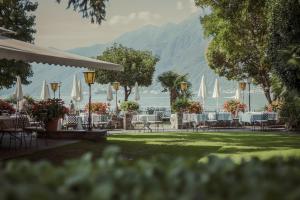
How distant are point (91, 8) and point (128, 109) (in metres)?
11.3

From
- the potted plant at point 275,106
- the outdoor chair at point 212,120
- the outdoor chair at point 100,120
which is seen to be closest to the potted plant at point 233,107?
the outdoor chair at point 212,120

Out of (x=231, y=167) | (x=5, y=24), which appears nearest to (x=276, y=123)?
(x=5, y=24)

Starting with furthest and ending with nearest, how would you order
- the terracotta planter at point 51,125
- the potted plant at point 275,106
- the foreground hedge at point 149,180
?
the potted plant at point 275,106, the terracotta planter at point 51,125, the foreground hedge at point 149,180

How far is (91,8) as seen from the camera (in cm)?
1299

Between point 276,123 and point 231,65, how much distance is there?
291 inches

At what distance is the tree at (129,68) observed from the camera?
3962cm

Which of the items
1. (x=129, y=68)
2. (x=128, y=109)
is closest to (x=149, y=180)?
(x=128, y=109)

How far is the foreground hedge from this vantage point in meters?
1.97

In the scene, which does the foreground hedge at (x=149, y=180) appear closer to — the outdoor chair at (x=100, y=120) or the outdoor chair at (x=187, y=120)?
the outdoor chair at (x=100, y=120)

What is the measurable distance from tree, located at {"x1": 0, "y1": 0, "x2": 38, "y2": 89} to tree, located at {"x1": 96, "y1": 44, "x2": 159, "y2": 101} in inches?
393

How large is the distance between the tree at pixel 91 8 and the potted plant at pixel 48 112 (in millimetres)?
3285

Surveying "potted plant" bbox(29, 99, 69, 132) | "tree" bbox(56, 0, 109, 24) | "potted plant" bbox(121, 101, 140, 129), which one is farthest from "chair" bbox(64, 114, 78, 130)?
"tree" bbox(56, 0, 109, 24)

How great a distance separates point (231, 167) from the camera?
2570 millimetres

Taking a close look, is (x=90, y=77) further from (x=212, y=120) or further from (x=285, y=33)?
(x=212, y=120)
